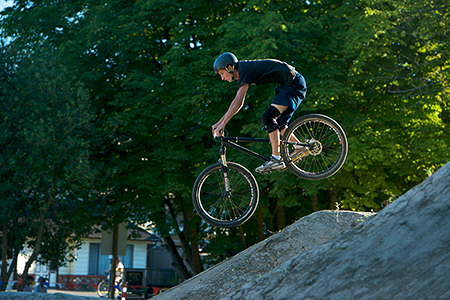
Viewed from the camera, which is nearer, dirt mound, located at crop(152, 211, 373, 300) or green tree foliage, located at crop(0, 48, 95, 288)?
dirt mound, located at crop(152, 211, 373, 300)

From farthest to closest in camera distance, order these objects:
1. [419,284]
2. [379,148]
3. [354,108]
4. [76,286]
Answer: [76,286], [354,108], [379,148], [419,284]

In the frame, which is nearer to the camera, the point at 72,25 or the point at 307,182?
the point at 307,182

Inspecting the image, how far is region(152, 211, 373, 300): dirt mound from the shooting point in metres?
8.48

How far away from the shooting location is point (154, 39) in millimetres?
19375

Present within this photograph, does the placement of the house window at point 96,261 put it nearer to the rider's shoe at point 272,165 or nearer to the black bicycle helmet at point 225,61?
the rider's shoe at point 272,165

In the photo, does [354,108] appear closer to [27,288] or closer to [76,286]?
[27,288]

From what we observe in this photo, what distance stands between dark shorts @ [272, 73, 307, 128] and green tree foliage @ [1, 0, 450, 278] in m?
8.21

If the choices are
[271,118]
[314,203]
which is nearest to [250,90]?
[314,203]

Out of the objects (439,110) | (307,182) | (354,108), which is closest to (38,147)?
(307,182)

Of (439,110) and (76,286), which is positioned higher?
(439,110)

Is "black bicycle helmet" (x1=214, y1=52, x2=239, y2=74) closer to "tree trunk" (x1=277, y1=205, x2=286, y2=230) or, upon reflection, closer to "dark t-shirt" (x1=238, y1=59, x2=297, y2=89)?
"dark t-shirt" (x1=238, y1=59, x2=297, y2=89)

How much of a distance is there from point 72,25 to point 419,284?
1799cm

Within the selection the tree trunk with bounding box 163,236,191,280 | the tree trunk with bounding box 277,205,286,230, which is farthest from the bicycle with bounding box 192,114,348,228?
the tree trunk with bounding box 163,236,191,280

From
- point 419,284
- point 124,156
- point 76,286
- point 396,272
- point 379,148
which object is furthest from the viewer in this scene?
point 76,286
